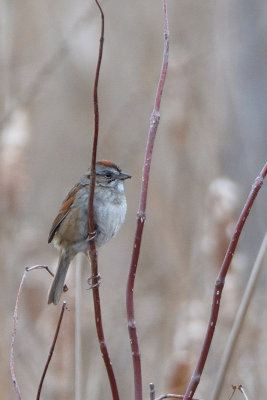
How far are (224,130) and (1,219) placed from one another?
133cm

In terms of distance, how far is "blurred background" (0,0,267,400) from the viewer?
302 centimetres

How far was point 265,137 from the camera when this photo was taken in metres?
3.75

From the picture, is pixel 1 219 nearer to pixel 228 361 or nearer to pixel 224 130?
pixel 224 130

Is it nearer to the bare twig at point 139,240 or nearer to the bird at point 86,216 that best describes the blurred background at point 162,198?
the bird at point 86,216

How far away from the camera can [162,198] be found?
12.0ft

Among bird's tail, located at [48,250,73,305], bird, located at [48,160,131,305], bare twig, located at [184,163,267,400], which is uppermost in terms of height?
bird, located at [48,160,131,305]

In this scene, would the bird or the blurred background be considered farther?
the blurred background

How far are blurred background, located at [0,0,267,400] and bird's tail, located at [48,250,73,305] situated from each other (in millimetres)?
236

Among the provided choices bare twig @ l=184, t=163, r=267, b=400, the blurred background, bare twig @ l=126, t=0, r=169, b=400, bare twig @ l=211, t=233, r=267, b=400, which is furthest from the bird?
bare twig @ l=184, t=163, r=267, b=400

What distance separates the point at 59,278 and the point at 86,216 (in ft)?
0.88

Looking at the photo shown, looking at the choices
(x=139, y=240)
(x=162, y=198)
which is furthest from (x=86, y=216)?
(x=139, y=240)

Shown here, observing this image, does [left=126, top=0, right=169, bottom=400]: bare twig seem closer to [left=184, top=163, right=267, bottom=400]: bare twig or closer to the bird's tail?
[left=184, top=163, right=267, bottom=400]: bare twig

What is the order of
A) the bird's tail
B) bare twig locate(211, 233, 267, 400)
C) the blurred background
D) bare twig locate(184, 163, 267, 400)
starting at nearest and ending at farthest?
bare twig locate(184, 163, 267, 400) < bare twig locate(211, 233, 267, 400) < the bird's tail < the blurred background

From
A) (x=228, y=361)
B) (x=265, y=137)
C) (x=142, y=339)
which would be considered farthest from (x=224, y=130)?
(x=228, y=361)
